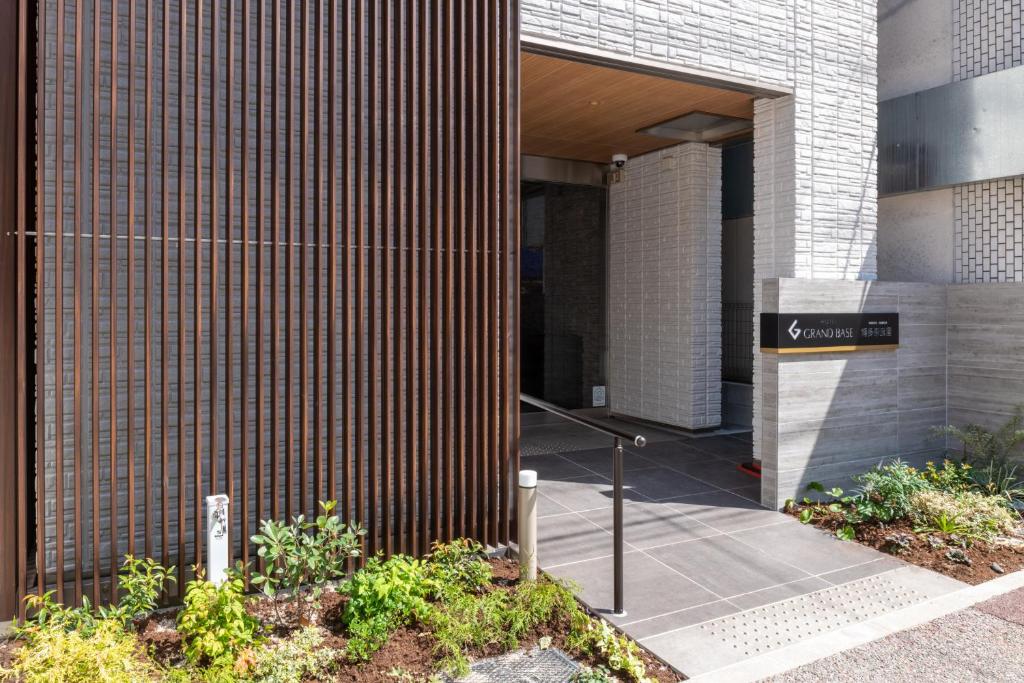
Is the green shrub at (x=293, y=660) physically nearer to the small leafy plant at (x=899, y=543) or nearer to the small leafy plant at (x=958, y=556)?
the small leafy plant at (x=899, y=543)

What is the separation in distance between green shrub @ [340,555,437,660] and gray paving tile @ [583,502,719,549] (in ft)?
6.40

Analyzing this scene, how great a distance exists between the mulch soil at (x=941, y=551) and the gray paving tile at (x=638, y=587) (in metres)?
1.71

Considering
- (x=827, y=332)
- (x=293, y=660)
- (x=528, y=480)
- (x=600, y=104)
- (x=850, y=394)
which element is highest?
(x=600, y=104)

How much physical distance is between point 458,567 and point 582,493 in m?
2.33

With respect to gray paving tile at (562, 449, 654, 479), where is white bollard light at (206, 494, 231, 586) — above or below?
above

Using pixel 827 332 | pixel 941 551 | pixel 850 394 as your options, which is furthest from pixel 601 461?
pixel 941 551

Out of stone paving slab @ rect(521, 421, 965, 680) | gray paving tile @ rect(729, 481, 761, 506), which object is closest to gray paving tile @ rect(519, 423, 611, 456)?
stone paving slab @ rect(521, 421, 965, 680)

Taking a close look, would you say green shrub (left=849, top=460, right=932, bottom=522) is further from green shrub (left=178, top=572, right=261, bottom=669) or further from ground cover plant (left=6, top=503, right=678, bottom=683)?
green shrub (left=178, top=572, right=261, bottom=669)

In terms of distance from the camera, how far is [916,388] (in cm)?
677

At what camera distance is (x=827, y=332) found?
20.0 ft

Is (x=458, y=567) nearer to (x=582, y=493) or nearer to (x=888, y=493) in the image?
(x=582, y=493)

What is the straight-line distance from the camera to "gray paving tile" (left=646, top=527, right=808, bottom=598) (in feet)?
14.7

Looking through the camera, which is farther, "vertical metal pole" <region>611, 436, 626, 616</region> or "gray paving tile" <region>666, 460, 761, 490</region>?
"gray paving tile" <region>666, 460, 761, 490</region>

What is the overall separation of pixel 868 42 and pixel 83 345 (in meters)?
7.28
